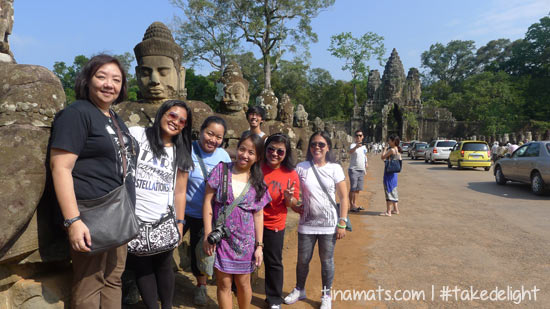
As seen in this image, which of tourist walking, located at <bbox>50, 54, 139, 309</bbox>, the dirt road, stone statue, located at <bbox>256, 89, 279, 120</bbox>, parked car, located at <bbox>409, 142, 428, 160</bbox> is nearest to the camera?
tourist walking, located at <bbox>50, 54, 139, 309</bbox>

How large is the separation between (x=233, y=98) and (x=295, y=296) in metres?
3.16

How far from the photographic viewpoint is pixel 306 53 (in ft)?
93.8

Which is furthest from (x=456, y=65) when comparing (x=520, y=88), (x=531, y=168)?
(x=531, y=168)

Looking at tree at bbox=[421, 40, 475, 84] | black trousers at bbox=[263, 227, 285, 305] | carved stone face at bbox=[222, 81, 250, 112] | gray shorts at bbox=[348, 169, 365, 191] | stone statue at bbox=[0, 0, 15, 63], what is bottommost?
black trousers at bbox=[263, 227, 285, 305]

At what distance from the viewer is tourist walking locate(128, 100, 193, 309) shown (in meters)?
2.36

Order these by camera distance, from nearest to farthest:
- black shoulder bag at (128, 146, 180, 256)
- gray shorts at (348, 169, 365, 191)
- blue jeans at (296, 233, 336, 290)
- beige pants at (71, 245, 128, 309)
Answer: beige pants at (71, 245, 128, 309) → black shoulder bag at (128, 146, 180, 256) → blue jeans at (296, 233, 336, 290) → gray shorts at (348, 169, 365, 191)

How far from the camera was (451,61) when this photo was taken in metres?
66.2

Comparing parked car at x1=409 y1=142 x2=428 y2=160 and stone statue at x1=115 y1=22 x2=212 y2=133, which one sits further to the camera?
parked car at x1=409 y1=142 x2=428 y2=160

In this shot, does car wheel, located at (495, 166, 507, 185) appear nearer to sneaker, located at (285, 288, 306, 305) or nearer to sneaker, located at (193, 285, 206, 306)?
sneaker, located at (285, 288, 306, 305)

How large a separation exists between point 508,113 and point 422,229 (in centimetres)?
3661

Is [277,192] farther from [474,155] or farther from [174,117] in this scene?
[474,155]

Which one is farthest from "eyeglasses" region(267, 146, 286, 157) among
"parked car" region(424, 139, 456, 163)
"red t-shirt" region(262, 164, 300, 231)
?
"parked car" region(424, 139, 456, 163)

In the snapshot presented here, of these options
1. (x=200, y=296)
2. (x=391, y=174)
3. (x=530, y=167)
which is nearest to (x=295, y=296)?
(x=200, y=296)

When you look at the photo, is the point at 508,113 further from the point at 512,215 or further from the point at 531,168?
the point at 512,215
